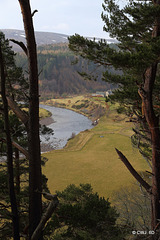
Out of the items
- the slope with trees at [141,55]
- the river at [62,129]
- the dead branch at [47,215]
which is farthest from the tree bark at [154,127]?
the river at [62,129]

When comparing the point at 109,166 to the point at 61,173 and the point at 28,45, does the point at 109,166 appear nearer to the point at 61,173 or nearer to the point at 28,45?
the point at 61,173

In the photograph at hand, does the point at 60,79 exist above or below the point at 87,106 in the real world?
above

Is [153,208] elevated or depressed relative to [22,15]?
depressed

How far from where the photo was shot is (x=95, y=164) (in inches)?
778

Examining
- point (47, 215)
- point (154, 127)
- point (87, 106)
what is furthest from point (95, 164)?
point (87, 106)

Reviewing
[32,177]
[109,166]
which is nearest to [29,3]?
[32,177]

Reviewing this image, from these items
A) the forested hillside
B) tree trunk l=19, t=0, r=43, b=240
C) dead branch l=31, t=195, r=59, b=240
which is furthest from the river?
the forested hillside

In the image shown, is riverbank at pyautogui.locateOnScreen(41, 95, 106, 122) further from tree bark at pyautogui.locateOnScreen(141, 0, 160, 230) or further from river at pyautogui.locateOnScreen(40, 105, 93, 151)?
tree bark at pyautogui.locateOnScreen(141, 0, 160, 230)

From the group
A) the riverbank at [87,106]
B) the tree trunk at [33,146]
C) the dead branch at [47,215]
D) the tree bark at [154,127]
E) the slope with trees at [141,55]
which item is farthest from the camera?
the riverbank at [87,106]

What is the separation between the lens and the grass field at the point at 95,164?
1540 cm

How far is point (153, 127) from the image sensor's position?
557cm

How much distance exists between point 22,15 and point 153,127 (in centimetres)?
473

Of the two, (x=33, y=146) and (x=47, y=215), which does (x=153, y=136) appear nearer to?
(x=33, y=146)

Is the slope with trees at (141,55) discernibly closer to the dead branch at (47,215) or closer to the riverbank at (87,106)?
the dead branch at (47,215)
